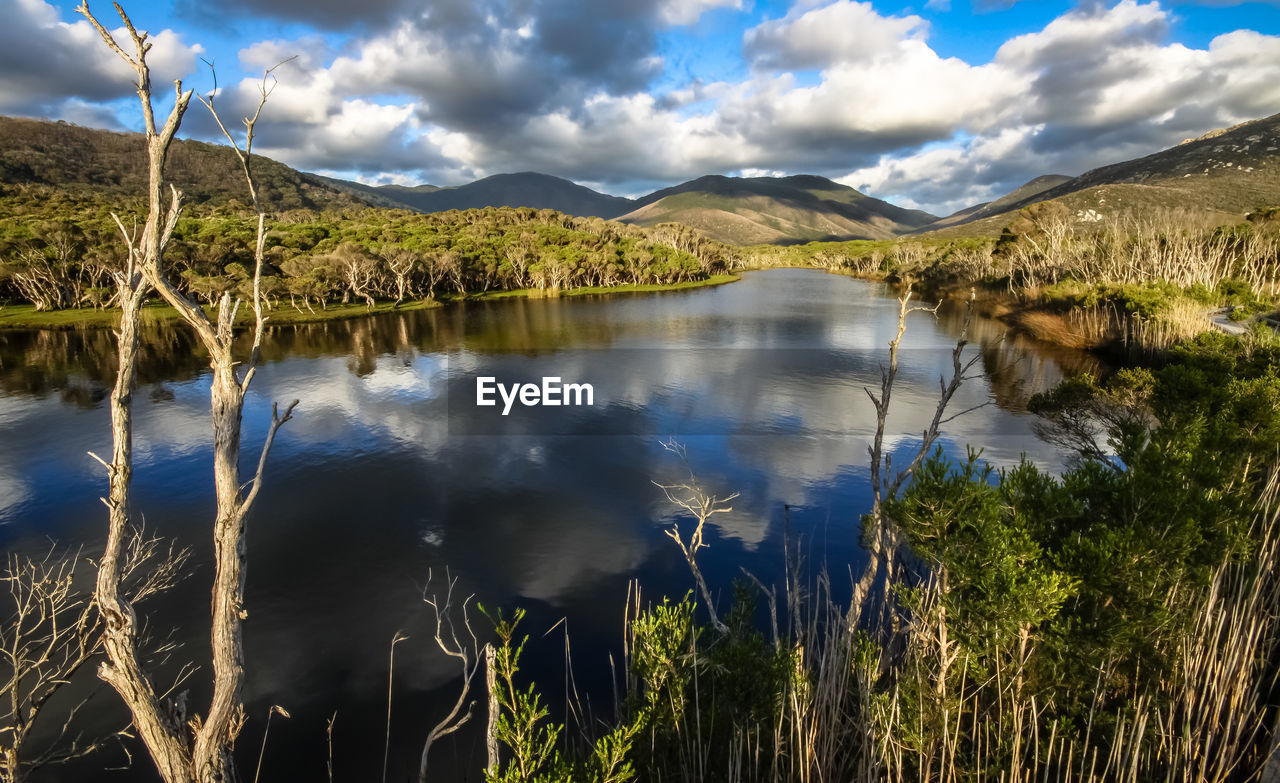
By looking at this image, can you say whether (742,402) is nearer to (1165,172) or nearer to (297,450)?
(297,450)

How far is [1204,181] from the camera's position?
4400 inches

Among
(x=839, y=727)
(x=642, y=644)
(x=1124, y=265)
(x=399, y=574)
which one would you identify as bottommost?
(x=399, y=574)

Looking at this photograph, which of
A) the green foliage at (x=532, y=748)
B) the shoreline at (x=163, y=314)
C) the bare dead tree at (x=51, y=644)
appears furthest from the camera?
the shoreline at (x=163, y=314)

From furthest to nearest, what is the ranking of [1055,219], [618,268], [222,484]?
[618,268] < [1055,219] < [222,484]

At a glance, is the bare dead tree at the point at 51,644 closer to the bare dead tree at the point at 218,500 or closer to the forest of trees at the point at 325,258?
the bare dead tree at the point at 218,500

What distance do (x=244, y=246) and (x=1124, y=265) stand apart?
10480 centimetres

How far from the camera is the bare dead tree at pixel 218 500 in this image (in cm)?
566

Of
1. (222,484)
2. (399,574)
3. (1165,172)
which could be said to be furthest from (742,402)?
(1165,172)

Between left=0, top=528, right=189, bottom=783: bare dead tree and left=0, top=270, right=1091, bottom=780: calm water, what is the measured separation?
0.80 metres

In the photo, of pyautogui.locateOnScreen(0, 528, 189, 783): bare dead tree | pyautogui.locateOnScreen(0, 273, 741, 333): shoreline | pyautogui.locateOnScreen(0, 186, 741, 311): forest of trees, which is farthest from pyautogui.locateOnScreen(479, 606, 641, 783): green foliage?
pyautogui.locateOnScreen(0, 186, 741, 311): forest of trees

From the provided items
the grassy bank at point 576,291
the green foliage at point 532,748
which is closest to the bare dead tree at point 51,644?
the green foliage at point 532,748

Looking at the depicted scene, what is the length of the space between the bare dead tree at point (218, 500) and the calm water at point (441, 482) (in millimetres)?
5205

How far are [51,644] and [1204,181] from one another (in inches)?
6416

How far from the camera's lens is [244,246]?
8088 cm
